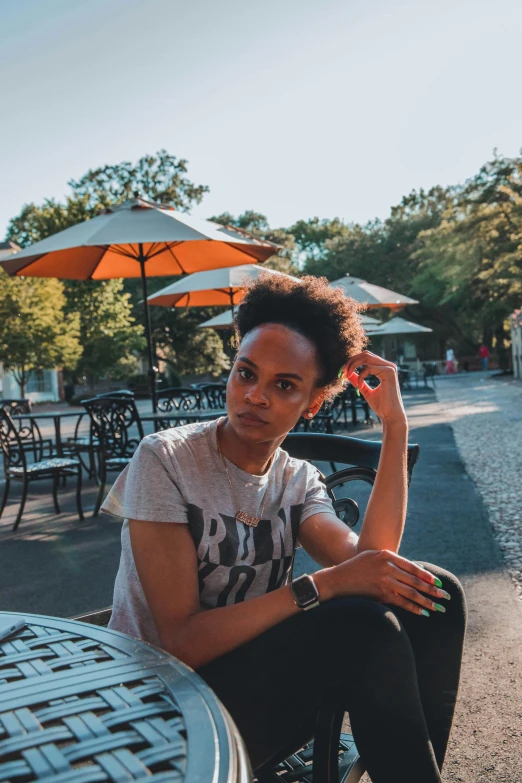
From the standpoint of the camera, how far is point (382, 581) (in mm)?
1651

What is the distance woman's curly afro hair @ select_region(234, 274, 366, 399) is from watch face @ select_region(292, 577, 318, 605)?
63cm

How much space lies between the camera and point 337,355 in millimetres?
2082

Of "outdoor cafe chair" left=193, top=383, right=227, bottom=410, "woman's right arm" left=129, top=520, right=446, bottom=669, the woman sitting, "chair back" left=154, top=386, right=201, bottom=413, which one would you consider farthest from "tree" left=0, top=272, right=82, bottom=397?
"woman's right arm" left=129, top=520, right=446, bottom=669

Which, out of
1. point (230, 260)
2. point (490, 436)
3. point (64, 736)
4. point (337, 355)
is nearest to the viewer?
point (64, 736)

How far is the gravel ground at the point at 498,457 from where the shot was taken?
5.36 meters

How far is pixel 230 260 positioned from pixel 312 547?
7.53 m

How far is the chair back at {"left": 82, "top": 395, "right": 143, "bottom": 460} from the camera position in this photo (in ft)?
21.7

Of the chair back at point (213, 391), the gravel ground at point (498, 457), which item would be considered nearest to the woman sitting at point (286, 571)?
the gravel ground at point (498, 457)

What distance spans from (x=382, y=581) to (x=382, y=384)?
0.70m

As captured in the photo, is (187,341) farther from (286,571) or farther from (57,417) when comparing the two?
(286,571)

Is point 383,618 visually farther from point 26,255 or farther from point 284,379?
point 26,255

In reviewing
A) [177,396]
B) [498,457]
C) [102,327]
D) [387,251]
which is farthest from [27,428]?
[387,251]

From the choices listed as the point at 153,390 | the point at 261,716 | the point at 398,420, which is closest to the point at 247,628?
the point at 261,716

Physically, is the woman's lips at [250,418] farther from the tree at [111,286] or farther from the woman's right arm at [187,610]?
the tree at [111,286]
